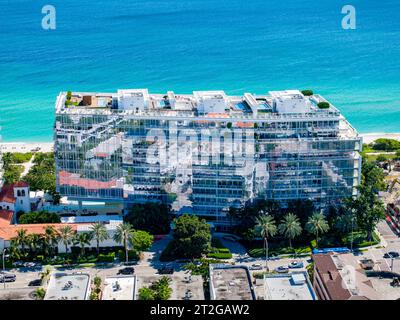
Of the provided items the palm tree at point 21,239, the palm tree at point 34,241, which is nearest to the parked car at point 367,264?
the palm tree at point 34,241

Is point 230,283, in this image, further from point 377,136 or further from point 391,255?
point 377,136

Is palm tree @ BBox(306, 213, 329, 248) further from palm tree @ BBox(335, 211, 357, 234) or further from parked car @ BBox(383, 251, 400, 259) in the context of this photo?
parked car @ BBox(383, 251, 400, 259)

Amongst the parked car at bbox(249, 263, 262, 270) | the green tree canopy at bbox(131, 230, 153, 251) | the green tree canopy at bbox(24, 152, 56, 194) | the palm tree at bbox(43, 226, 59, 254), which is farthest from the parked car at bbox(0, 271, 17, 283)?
the parked car at bbox(249, 263, 262, 270)

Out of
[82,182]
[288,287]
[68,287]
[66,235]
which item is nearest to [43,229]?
[66,235]

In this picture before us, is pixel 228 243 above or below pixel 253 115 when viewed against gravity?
A: below
